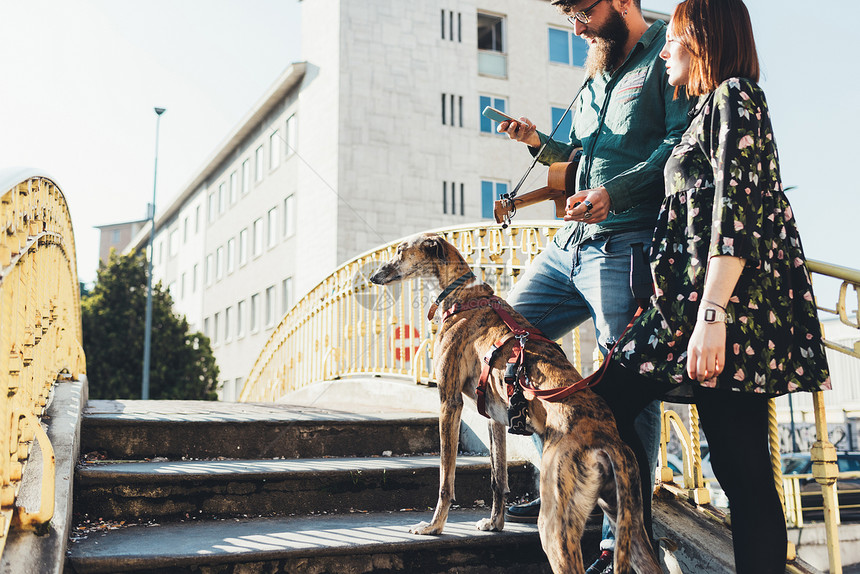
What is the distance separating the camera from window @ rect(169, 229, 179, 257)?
43531mm

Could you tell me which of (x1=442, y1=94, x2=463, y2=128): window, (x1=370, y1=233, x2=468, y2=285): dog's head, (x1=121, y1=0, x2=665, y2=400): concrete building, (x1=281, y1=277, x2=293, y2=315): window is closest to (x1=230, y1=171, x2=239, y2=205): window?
(x1=121, y1=0, x2=665, y2=400): concrete building

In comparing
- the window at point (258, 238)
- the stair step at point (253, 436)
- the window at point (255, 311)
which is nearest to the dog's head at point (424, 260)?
the stair step at point (253, 436)

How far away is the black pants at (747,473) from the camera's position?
2115 mm

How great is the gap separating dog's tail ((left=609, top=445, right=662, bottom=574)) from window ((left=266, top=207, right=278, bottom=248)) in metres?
26.3

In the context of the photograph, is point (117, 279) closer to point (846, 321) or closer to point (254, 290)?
point (254, 290)

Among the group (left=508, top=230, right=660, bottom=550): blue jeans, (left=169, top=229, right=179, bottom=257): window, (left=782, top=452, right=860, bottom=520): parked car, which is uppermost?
(left=169, top=229, right=179, bottom=257): window

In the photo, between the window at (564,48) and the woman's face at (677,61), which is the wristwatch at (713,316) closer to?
the woman's face at (677,61)

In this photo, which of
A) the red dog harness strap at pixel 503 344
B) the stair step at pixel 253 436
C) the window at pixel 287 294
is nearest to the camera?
the red dog harness strap at pixel 503 344

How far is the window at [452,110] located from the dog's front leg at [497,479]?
21952 mm

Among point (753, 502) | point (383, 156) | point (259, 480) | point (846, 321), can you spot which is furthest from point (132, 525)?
point (383, 156)

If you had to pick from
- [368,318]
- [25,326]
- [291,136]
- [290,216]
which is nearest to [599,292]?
[25,326]

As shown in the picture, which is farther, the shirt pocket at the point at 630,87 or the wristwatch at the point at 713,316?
the shirt pocket at the point at 630,87

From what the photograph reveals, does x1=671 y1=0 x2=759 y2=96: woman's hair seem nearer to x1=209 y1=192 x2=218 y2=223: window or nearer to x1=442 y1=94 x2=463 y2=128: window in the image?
x1=442 y1=94 x2=463 y2=128: window

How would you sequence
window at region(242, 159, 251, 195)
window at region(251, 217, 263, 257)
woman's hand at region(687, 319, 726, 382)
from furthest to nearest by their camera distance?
window at region(242, 159, 251, 195) < window at region(251, 217, 263, 257) < woman's hand at region(687, 319, 726, 382)
